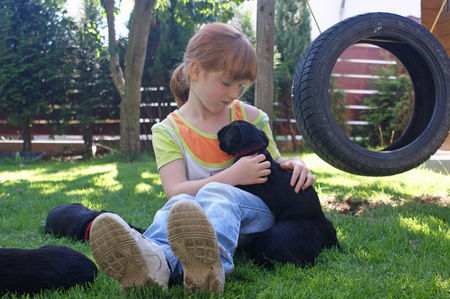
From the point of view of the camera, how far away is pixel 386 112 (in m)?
8.30

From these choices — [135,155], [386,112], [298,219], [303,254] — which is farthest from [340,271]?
[386,112]

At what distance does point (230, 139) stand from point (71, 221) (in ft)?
3.44

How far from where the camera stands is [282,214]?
5.46 ft

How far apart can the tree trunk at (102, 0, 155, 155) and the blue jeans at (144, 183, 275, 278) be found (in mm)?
5918

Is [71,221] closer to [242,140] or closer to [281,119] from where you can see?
[242,140]

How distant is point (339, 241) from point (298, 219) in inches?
15.6

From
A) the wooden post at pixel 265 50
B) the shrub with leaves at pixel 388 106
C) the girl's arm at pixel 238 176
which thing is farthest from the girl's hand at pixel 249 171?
the shrub with leaves at pixel 388 106

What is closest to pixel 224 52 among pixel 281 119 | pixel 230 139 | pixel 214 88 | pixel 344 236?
pixel 214 88

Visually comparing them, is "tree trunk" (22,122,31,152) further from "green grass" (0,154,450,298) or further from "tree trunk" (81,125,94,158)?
"green grass" (0,154,450,298)

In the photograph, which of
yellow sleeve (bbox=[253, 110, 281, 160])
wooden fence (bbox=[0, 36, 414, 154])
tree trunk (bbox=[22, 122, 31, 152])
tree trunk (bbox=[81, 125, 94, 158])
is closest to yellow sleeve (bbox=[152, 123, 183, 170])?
yellow sleeve (bbox=[253, 110, 281, 160])

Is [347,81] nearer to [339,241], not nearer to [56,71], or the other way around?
[56,71]

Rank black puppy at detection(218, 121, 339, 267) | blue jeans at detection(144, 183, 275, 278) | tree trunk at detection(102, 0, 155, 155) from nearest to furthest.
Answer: blue jeans at detection(144, 183, 275, 278) < black puppy at detection(218, 121, 339, 267) < tree trunk at detection(102, 0, 155, 155)

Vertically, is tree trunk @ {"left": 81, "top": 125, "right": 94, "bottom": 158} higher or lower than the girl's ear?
lower

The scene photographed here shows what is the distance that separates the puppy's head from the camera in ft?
5.63
